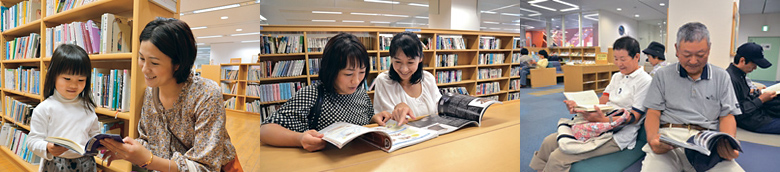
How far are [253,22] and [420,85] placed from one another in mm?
717

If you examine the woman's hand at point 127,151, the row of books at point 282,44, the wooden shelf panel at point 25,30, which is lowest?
the woman's hand at point 127,151

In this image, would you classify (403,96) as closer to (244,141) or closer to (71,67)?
(244,141)

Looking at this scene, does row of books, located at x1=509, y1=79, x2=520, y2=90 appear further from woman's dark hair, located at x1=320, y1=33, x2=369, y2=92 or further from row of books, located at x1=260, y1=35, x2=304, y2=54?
row of books, located at x1=260, y1=35, x2=304, y2=54

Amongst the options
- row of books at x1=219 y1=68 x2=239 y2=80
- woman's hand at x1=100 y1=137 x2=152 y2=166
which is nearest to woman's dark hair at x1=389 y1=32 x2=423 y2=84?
row of books at x1=219 y1=68 x2=239 y2=80

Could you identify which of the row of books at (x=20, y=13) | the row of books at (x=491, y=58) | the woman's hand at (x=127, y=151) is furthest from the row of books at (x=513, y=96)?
the row of books at (x=20, y=13)

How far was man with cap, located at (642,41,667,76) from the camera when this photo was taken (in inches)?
46.9

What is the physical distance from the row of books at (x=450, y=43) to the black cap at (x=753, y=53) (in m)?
1.10

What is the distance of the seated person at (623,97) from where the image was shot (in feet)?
4.08

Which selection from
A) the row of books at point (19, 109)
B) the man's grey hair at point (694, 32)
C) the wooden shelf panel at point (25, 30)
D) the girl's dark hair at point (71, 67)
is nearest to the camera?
the man's grey hair at point (694, 32)

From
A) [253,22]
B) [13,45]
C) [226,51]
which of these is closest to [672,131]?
[253,22]

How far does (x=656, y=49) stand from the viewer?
1.20m

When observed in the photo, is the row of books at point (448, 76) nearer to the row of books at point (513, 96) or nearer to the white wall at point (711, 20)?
the row of books at point (513, 96)

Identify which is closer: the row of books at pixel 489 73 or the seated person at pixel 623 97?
the row of books at pixel 489 73

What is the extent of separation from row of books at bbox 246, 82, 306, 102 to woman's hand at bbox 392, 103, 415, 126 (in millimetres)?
254
